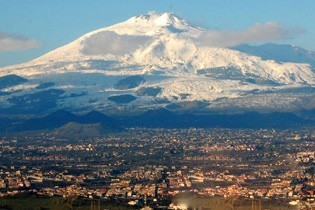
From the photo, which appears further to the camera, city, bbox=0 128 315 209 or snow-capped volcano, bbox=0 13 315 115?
snow-capped volcano, bbox=0 13 315 115

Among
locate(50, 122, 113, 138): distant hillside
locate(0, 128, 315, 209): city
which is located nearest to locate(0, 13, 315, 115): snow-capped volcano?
locate(50, 122, 113, 138): distant hillside

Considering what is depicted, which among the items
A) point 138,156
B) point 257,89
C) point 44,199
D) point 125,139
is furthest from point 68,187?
point 257,89

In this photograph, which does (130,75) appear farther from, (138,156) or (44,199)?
(44,199)

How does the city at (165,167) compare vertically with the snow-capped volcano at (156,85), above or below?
below

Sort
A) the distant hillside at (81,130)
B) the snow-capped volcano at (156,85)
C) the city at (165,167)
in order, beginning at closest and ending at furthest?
the city at (165,167) < the distant hillside at (81,130) < the snow-capped volcano at (156,85)

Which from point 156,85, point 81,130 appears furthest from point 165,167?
point 156,85

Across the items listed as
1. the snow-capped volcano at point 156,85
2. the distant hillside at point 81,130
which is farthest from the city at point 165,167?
the snow-capped volcano at point 156,85

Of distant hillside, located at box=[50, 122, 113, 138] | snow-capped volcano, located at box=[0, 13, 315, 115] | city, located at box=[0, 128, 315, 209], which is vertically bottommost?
city, located at box=[0, 128, 315, 209]

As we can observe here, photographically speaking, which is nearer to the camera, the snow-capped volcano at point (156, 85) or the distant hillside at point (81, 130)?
the distant hillside at point (81, 130)

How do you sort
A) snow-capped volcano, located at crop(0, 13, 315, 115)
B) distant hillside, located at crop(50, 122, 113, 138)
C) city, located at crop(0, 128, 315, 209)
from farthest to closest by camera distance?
snow-capped volcano, located at crop(0, 13, 315, 115) → distant hillside, located at crop(50, 122, 113, 138) → city, located at crop(0, 128, 315, 209)

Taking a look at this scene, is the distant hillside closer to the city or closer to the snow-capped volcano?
the city

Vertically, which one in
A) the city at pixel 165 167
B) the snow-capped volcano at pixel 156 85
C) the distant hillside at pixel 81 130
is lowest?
the city at pixel 165 167

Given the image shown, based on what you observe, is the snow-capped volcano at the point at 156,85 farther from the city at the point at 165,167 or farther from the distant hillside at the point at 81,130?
the city at the point at 165,167
